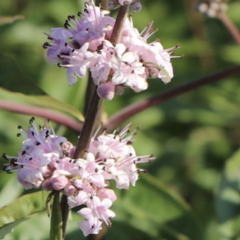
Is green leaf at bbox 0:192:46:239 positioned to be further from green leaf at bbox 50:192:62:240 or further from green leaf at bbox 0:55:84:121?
green leaf at bbox 0:55:84:121

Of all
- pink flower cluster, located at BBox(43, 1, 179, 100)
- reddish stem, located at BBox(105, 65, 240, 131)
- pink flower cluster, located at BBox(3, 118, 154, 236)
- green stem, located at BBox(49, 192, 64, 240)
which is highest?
pink flower cluster, located at BBox(43, 1, 179, 100)

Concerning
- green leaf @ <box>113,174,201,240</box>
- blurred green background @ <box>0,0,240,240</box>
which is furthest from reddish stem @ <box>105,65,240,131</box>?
blurred green background @ <box>0,0,240,240</box>

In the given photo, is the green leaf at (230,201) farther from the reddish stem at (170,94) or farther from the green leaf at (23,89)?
the green leaf at (23,89)

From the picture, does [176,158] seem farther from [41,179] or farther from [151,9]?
[41,179]

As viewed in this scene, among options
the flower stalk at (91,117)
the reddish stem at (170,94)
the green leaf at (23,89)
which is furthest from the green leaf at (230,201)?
the flower stalk at (91,117)

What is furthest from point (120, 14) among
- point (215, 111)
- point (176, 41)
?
point (176, 41)

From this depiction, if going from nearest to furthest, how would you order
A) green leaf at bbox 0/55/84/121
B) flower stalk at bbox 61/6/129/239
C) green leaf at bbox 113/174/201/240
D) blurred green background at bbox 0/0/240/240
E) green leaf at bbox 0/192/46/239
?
1. flower stalk at bbox 61/6/129/239
2. green leaf at bbox 0/192/46/239
3. green leaf at bbox 0/55/84/121
4. green leaf at bbox 113/174/201/240
5. blurred green background at bbox 0/0/240/240

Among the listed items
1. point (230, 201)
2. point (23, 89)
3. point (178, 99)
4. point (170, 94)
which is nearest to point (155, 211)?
point (230, 201)
